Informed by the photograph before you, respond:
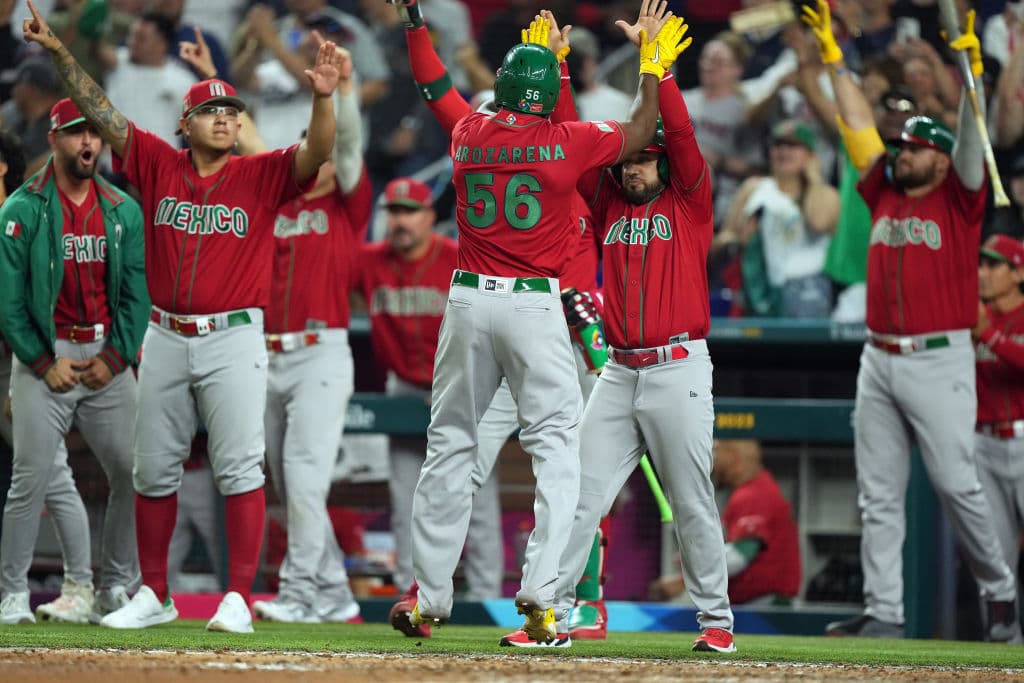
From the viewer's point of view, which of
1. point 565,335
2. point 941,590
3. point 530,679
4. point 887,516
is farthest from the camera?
point 941,590

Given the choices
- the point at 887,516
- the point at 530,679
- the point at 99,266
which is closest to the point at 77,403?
the point at 99,266

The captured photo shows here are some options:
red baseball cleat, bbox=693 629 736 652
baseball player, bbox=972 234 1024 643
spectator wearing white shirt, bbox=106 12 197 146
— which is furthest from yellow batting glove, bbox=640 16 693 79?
spectator wearing white shirt, bbox=106 12 197 146

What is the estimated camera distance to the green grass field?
4383mm

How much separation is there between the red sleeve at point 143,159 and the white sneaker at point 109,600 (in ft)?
5.32

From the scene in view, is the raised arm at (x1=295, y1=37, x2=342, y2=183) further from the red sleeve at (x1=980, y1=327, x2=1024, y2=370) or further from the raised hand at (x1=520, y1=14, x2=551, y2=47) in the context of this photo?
the red sleeve at (x1=980, y1=327, x2=1024, y2=370)

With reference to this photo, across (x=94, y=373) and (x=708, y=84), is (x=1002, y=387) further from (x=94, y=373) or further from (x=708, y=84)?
(x=94, y=373)

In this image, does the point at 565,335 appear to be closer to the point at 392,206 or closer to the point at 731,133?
the point at 392,206

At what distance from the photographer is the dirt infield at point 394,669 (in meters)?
3.40

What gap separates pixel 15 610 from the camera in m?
5.54

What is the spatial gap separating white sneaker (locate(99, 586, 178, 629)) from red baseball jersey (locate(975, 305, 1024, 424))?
12.4 feet

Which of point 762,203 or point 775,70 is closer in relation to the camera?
point 762,203

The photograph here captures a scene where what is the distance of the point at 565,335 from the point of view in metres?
4.53

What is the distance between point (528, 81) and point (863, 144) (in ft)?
8.31

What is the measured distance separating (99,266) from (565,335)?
2134mm
